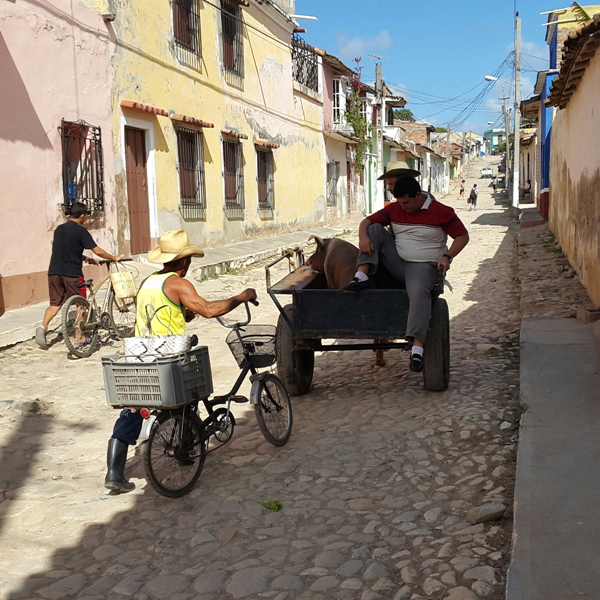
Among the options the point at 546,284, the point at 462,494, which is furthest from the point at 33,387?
the point at 546,284

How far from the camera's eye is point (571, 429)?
4320 mm

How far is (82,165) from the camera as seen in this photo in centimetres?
1123

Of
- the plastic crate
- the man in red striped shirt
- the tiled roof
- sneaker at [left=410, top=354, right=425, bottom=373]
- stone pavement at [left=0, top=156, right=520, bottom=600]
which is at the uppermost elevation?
the tiled roof

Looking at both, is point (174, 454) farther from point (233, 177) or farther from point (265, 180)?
point (265, 180)

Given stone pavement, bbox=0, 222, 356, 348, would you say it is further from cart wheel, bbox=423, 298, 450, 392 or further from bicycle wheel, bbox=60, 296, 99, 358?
cart wheel, bbox=423, 298, 450, 392

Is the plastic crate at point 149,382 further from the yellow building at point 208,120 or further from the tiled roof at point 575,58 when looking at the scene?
the yellow building at point 208,120

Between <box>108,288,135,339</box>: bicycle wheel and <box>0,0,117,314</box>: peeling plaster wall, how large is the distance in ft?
4.40

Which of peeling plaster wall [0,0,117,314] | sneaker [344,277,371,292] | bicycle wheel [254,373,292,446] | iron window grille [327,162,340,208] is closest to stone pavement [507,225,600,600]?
sneaker [344,277,371,292]

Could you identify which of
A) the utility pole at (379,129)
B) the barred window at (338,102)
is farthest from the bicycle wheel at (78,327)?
the utility pole at (379,129)

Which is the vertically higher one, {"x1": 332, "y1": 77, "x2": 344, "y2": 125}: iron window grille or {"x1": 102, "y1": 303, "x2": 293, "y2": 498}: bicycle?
{"x1": 332, "y1": 77, "x2": 344, "y2": 125}: iron window grille

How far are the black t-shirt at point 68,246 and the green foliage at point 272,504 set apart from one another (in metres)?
4.76

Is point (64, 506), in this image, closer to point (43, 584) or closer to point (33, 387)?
point (43, 584)

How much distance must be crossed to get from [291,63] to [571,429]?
65.7 feet

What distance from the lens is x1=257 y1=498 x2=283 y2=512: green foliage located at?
3.87 metres
